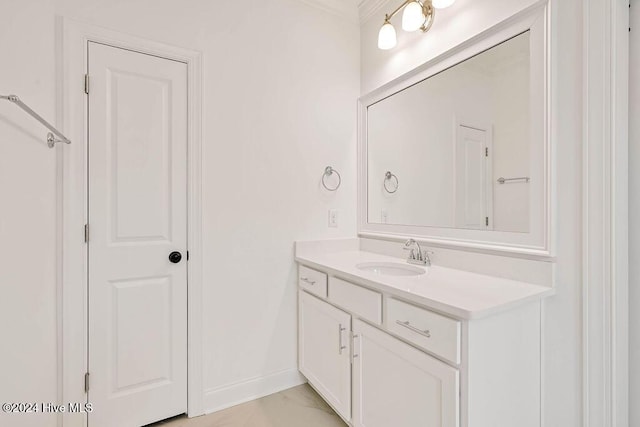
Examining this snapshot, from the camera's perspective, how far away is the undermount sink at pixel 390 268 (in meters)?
1.72

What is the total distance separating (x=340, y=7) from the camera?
2195 millimetres

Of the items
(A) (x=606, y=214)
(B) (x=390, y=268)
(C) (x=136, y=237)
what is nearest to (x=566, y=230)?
(A) (x=606, y=214)

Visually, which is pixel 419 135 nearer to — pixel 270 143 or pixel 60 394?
pixel 270 143

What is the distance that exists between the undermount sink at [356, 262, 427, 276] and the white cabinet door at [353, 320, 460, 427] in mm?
406

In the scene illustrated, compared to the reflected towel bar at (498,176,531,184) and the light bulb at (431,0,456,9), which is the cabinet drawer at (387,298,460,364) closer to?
the reflected towel bar at (498,176,531,184)

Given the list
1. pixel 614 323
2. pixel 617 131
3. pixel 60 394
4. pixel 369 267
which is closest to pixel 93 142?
pixel 60 394

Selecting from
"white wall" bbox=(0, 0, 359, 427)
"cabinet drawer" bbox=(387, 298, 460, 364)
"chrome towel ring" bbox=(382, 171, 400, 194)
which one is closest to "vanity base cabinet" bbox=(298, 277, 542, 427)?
"cabinet drawer" bbox=(387, 298, 460, 364)

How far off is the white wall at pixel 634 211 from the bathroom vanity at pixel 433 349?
0.26 meters

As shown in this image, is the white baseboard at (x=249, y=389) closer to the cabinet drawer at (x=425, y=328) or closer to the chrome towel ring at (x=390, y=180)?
the cabinet drawer at (x=425, y=328)

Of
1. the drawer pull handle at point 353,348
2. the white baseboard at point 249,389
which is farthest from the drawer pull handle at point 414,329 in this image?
the white baseboard at point 249,389

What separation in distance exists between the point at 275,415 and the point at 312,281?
771 millimetres

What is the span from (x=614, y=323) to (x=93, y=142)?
7.55ft

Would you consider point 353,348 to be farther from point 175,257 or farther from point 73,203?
point 73,203

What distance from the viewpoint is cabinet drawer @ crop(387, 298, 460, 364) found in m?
1.03
